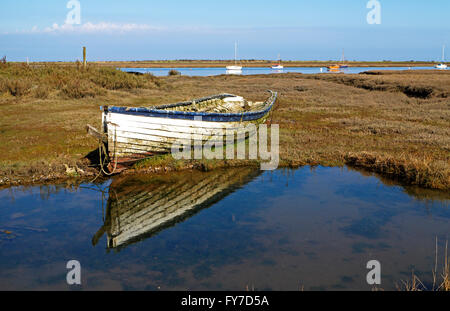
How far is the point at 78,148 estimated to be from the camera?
543 inches

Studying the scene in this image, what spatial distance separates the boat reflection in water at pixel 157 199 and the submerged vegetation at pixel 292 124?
0.82 meters

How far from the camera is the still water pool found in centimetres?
660

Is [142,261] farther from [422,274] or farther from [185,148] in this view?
[185,148]

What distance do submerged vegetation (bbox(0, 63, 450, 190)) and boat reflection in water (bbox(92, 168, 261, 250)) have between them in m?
0.82

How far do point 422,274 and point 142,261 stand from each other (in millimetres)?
4946

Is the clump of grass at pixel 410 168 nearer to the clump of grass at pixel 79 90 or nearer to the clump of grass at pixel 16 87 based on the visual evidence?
the clump of grass at pixel 79 90

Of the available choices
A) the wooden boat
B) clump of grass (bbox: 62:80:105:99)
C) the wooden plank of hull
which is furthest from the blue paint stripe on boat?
clump of grass (bbox: 62:80:105:99)

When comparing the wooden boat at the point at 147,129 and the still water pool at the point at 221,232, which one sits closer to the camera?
the still water pool at the point at 221,232

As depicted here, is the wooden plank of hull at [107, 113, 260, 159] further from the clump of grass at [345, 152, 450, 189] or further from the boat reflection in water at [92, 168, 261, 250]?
the clump of grass at [345, 152, 450, 189]

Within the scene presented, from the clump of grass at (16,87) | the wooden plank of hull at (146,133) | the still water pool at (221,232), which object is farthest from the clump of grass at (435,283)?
the clump of grass at (16,87)

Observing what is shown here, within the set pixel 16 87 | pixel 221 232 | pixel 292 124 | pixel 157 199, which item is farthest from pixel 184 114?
pixel 16 87

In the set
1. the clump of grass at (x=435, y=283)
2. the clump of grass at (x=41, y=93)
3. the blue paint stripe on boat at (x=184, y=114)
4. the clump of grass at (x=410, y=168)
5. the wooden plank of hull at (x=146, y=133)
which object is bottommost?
the clump of grass at (x=435, y=283)

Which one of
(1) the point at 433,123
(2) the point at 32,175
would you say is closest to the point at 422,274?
(2) the point at 32,175

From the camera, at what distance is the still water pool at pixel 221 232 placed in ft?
21.7
